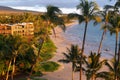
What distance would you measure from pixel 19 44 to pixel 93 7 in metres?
11.5

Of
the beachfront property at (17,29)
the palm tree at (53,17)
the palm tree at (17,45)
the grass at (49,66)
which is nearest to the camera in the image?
the palm tree at (53,17)

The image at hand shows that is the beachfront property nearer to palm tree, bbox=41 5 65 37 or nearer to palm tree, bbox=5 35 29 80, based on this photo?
palm tree, bbox=5 35 29 80

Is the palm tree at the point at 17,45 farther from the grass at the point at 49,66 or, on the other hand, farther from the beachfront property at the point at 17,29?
the beachfront property at the point at 17,29

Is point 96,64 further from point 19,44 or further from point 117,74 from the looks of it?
point 19,44

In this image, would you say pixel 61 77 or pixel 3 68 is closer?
pixel 3 68

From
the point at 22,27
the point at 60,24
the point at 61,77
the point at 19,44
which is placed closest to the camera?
the point at 60,24

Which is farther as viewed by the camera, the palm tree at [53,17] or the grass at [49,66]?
the grass at [49,66]

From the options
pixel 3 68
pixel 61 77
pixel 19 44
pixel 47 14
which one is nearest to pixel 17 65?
pixel 3 68

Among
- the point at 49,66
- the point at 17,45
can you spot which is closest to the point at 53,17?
the point at 17,45

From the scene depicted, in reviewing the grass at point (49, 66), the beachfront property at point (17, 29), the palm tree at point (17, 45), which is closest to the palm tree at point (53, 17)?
the palm tree at point (17, 45)

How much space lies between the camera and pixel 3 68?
56.3m

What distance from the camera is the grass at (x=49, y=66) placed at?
6411cm

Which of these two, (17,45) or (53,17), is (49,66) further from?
(53,17)

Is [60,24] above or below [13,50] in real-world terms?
above
